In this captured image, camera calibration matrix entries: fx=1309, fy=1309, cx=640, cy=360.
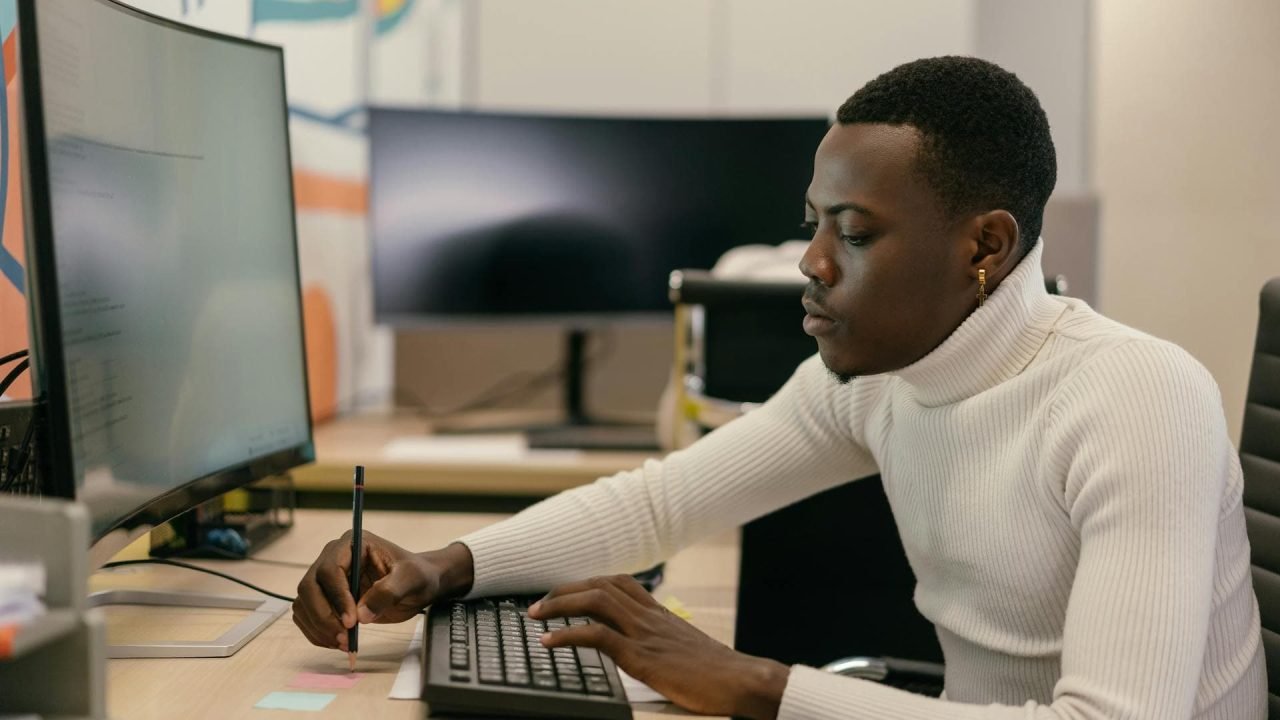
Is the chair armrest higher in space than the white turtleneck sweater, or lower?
lower

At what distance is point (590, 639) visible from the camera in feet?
3.30

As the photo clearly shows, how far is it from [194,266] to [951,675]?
82 centimetres

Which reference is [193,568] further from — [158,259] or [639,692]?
[639,692]

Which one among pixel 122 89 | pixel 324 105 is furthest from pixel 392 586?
pixel 324 105

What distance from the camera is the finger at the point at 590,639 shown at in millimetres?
1001

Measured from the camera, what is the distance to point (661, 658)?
0.99 metres

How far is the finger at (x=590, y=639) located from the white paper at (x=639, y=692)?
0.8 inches

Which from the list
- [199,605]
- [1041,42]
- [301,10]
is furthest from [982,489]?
[1041,42]

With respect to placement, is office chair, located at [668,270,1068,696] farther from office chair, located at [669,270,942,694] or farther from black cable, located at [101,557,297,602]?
black cable, located at [101,557,297,602]

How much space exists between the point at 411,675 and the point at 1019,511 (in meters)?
0.52

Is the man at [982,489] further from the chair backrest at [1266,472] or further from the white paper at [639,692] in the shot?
the chair backrest at [1266,472]

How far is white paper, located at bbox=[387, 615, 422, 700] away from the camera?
0.99m

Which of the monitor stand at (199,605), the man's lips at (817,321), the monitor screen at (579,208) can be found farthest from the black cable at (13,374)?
the monitor screen at (579,208)

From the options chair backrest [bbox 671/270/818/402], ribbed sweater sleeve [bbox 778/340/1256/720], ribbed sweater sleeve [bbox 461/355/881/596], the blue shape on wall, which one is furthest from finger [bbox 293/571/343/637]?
the blue shape on wall
